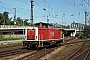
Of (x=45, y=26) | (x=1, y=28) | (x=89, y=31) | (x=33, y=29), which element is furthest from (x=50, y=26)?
(x=89, y=31)

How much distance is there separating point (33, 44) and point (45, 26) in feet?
9.89

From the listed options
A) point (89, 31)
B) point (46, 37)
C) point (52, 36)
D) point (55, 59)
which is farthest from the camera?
point (89, 31)

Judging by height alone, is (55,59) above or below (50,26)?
below

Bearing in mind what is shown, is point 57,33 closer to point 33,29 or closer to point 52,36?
point 52,36

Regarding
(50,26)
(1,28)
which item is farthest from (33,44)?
(1,28)

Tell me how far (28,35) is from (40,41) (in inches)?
68.4

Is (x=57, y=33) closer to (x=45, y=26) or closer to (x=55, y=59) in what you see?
(x=45, y=26)

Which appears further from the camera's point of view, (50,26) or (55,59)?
(50,26)

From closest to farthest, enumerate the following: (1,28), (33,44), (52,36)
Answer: (33,44)
(52,36)
(1,28)

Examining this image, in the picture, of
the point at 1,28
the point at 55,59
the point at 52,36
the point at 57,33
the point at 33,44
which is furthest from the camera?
the point at 1,28

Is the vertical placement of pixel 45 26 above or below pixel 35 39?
above

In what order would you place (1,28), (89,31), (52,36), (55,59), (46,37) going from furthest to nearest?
(89,31), (1,28), (52,36), (46,37), (55,59)

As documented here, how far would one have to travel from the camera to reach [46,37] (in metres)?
23.9

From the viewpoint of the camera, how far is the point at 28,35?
76.3ft
